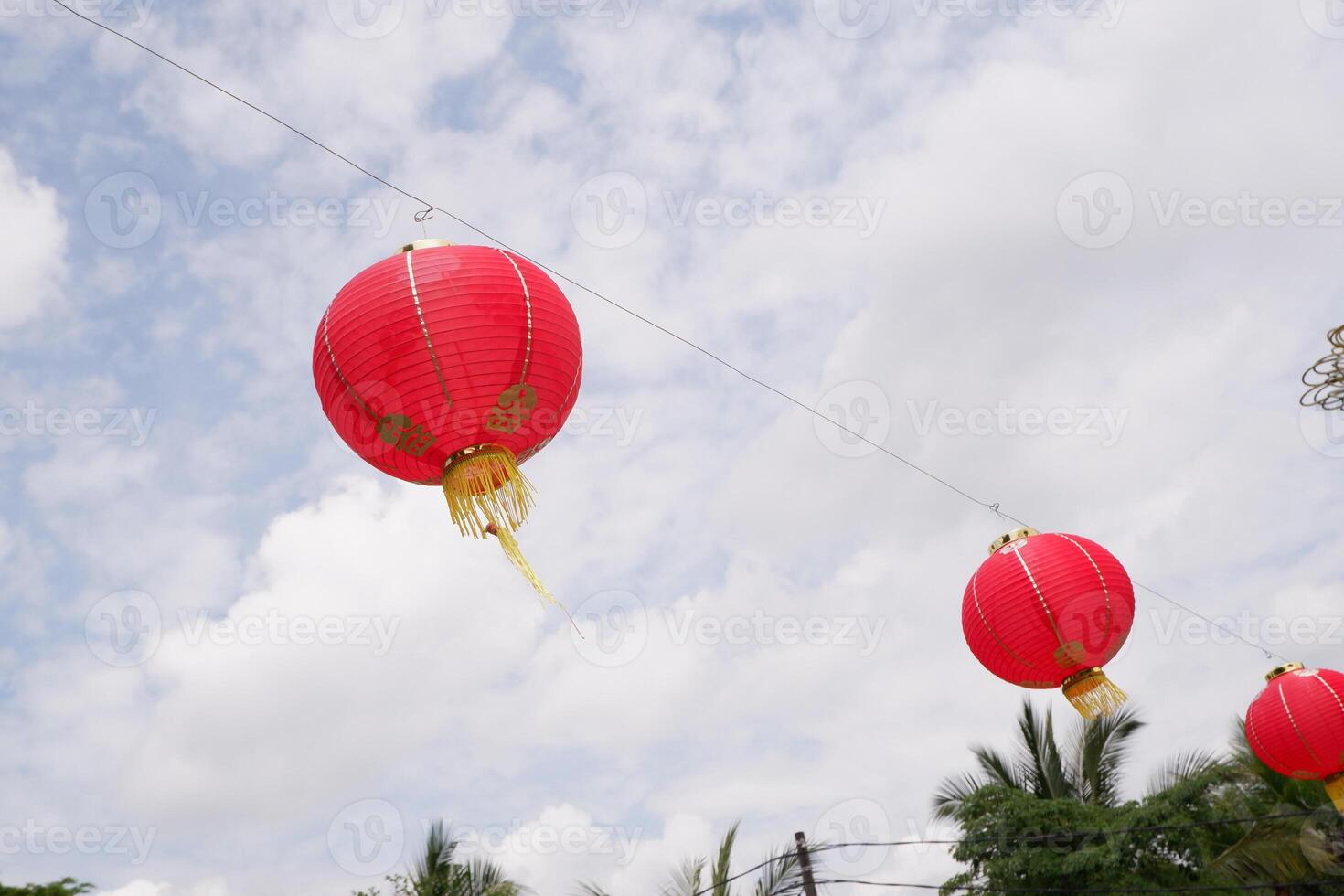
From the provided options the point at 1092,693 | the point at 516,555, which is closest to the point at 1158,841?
the point at 1092,693

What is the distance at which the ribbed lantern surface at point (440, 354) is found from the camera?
3.90m

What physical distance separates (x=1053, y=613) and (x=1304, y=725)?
4422 millimetres

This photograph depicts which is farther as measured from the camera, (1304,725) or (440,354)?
(1304,725)

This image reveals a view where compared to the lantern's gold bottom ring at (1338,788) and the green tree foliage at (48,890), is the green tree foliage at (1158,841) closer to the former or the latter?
the lantern's gold bottom ring at (1338,788)

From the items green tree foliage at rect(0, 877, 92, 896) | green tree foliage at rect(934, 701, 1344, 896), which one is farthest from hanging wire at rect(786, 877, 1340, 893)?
green tree foliage at rect(0, 877, 92, 896)

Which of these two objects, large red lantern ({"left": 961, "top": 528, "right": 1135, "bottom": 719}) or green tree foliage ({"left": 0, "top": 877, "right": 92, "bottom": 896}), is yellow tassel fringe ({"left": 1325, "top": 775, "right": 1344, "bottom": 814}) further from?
green tree foliage ({"left": 0, "top": 877, "right": 92, "bottom": 896})

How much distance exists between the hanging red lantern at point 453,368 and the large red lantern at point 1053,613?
12.1 feet

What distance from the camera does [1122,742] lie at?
1364 cm

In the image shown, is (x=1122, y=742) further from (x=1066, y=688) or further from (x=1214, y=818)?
(x=1066, y=688)

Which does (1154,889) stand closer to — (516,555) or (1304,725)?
(1304,725)

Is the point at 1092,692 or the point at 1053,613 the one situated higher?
the point at 1053,613

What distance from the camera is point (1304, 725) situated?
927 cm

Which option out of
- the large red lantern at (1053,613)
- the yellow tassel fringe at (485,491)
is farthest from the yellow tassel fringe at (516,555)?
the large red lantern at (1053,613)

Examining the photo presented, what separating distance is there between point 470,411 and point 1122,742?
12.4 metres
